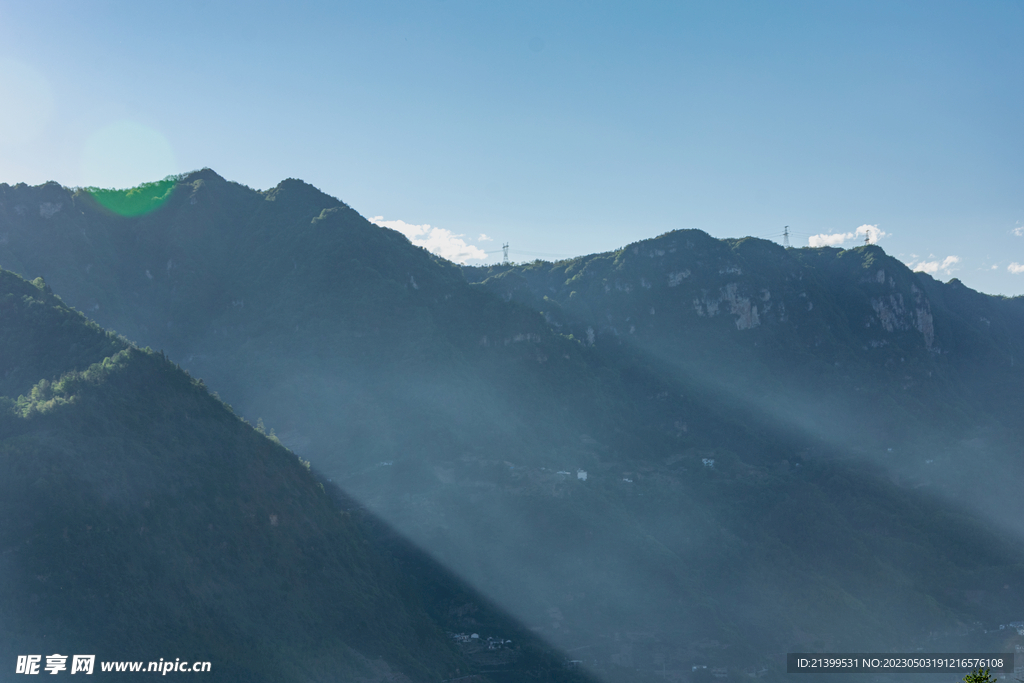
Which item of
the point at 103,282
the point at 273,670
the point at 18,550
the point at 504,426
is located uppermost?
the point at 103,282

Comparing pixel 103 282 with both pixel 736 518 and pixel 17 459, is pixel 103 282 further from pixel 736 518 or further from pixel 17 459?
pixel 736 518

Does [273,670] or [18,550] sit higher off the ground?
→ [18,550]

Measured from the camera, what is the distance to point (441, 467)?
164875mm

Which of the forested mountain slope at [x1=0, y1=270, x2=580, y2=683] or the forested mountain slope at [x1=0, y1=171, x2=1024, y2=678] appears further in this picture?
the forested mountain slope at [x1=0, y1=171, x2=1024, y2=678]

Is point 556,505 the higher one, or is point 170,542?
point 556,505

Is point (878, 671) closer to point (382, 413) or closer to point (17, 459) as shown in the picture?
point (382, 413)

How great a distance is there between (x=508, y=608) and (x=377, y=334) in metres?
81.7

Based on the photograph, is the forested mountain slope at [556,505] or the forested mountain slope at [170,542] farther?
the forested mountain slope at [556,505]

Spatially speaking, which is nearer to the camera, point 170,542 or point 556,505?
point 170,542

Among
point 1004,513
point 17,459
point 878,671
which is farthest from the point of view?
point 1004,513

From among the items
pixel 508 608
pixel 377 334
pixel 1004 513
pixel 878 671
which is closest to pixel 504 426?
pixel 377 334

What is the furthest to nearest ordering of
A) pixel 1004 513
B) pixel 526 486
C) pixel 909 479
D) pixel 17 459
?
1. pixel 909 479
2. pixel 1004 513
3. pixel 526 486
4. pixel 17 459

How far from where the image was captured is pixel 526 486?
538 ft

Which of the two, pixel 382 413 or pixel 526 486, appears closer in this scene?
pixel 526 486
